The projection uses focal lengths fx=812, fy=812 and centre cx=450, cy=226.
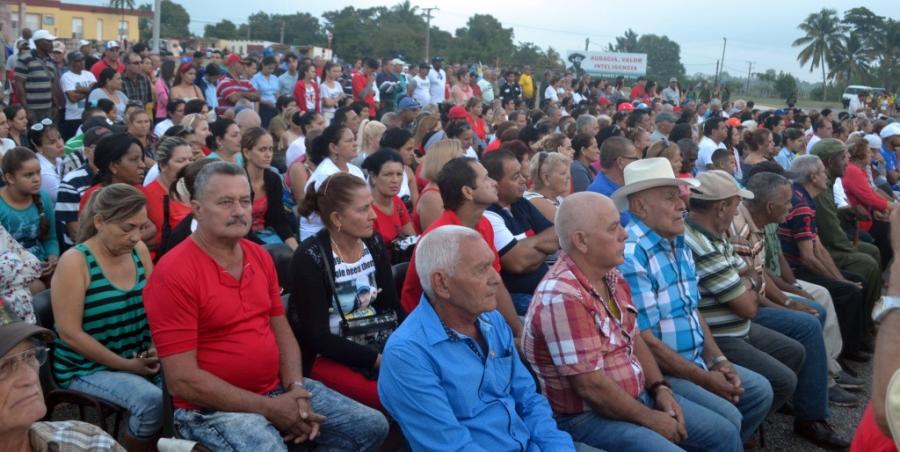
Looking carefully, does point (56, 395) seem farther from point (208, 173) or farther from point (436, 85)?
point (436, 85)

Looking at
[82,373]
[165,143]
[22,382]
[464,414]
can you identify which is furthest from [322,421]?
[165,143]

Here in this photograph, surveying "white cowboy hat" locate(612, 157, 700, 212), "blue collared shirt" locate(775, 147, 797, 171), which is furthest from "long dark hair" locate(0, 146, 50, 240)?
"blue collared shirt" locate(775, 147, 797, 171)

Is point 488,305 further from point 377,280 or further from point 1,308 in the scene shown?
point 1,308

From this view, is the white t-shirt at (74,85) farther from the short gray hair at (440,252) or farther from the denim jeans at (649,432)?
the denim jeans at (649,432)

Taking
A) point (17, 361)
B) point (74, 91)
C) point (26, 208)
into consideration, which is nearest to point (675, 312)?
point (17, 361)

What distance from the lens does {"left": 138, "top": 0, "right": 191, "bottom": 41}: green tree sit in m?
74.9

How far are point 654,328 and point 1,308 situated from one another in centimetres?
294

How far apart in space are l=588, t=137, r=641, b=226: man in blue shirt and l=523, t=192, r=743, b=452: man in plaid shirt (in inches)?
116

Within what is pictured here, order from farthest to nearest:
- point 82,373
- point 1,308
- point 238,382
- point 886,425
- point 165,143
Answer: point 165,143 < point 82,373 < point 238,382 < point 1,308 < point 886,425

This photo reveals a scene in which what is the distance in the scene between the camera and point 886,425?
2.21 metres

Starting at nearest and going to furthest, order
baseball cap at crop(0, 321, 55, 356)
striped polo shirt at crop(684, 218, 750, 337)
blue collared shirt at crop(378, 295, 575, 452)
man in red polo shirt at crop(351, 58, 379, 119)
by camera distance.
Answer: baseball cap at crop(0, 321, 55, 356) → blue collared shirt at crop(378, 295, 575, 452) → striped polo shirt at crop(684, 218, 750, 337) → man in red polo shirt at crop(351, 58, 379, 119)

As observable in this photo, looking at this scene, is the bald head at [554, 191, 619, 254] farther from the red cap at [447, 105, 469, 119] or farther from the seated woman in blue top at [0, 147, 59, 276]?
the red cap at [447, 105, 469, 119]

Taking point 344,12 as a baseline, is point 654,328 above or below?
below

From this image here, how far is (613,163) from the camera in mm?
6809
